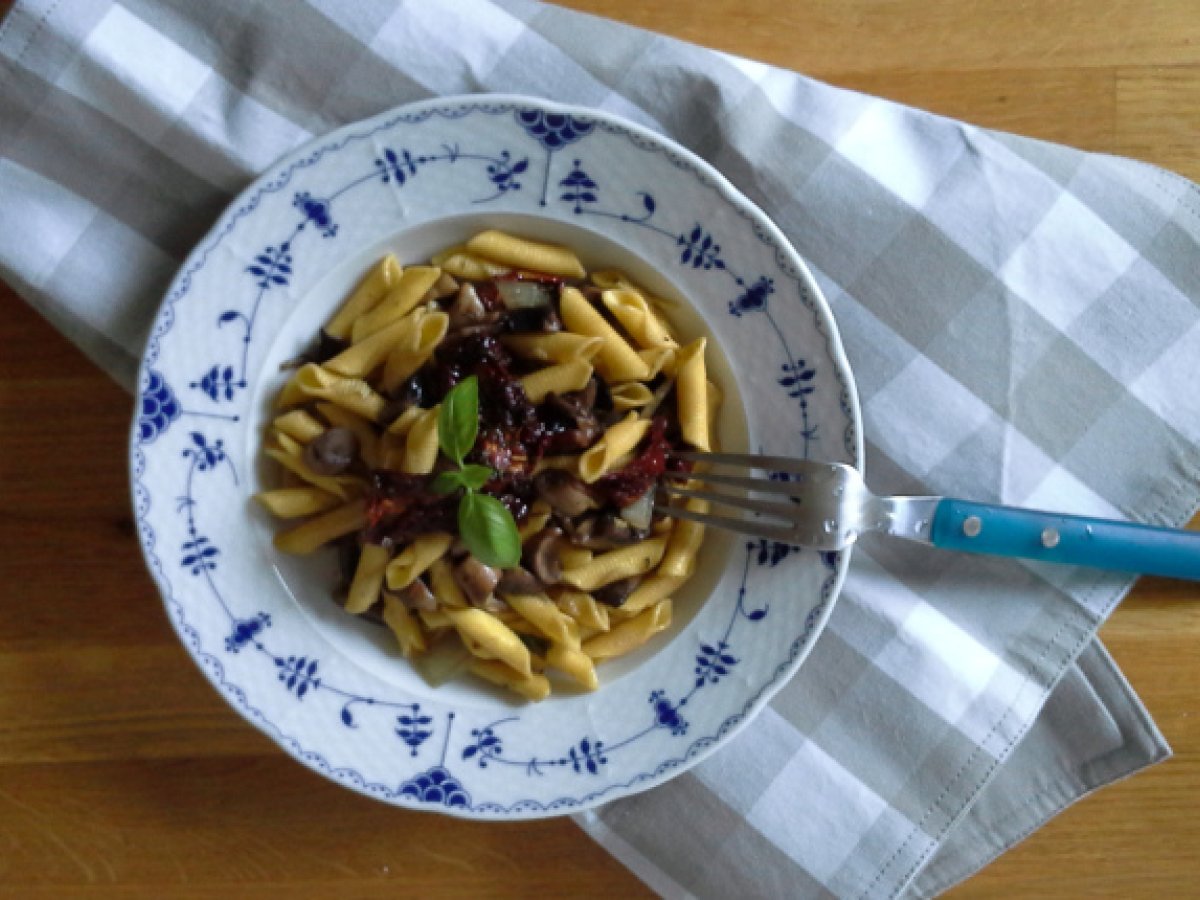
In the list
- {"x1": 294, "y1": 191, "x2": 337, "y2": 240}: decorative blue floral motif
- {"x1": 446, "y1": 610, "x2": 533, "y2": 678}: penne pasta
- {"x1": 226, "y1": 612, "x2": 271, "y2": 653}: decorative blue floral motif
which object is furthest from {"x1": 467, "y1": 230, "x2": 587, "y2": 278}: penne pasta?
{"x1": 226, "y1": 612, "x2": 271, "y2": 653}: decorative blue floral motif

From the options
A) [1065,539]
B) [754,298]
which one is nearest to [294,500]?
[754,298]

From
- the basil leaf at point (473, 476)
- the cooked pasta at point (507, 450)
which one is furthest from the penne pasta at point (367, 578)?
the basil leaf at point (473, 476)

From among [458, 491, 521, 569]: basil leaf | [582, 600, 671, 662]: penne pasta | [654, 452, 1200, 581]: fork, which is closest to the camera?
[458, 491, 521, 569]: basil leaf

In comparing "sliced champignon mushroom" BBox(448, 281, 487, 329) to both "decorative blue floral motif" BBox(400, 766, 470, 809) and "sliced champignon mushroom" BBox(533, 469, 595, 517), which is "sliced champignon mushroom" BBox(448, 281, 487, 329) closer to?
"sliced champignon mushroom" BBox(533, 469, 595, 517)

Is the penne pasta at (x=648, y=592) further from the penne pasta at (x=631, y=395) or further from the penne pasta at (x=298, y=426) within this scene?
the penne pasta at (x=298, y=426)

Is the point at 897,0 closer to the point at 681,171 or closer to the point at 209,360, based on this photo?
the point at 681,171

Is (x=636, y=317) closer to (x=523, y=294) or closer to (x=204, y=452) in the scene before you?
(x=523, y=294)
